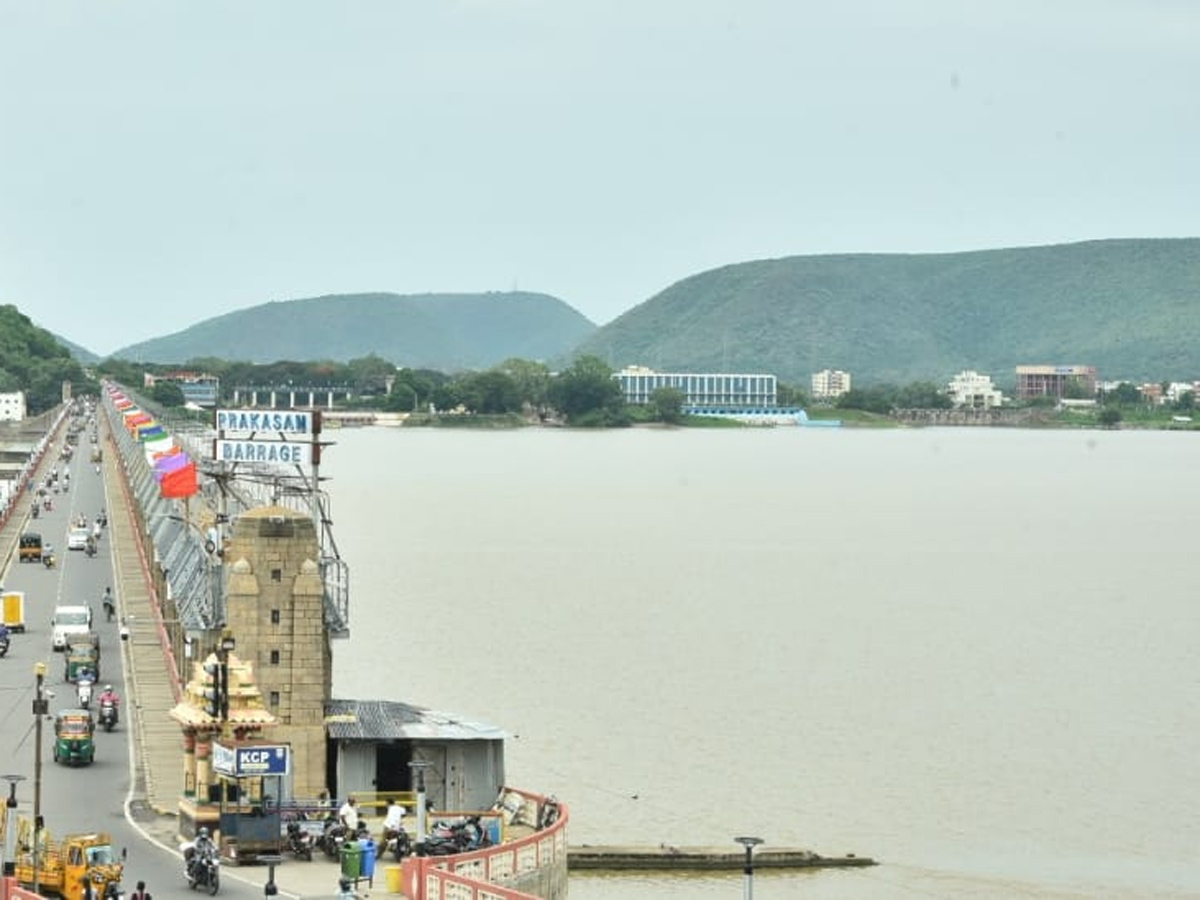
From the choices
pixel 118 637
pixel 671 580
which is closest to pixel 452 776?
pixel 118 637

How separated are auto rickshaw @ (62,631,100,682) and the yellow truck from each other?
2704cm

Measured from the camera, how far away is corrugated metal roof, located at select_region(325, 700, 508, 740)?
47375 mm

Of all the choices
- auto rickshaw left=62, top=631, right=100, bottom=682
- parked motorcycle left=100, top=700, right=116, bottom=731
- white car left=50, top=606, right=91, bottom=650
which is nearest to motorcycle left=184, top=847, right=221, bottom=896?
parked motorcycle left=100, top=700, right=116, bottom=731

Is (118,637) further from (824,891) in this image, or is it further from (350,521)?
(350,521)

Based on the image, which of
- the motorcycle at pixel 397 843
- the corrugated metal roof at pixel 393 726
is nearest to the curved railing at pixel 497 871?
the motorcycle at pixel 397 843

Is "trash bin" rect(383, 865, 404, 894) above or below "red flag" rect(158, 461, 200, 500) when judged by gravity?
below

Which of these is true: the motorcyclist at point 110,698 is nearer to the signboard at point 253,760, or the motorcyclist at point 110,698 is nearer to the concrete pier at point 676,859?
the concrete pier at point 676,859

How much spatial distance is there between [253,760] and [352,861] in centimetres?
316

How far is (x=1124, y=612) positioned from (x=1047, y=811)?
57.1 m

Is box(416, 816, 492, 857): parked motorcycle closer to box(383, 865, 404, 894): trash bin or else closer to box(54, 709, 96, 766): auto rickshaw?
box(383, 865, 404, 894): trash bin

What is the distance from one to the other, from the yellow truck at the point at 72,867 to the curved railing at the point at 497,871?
4872 mm

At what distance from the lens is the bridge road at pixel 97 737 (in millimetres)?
41625

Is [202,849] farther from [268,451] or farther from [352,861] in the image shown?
[268,451]

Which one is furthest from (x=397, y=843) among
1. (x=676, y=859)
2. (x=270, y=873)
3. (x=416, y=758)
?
(x=676, y=859)
